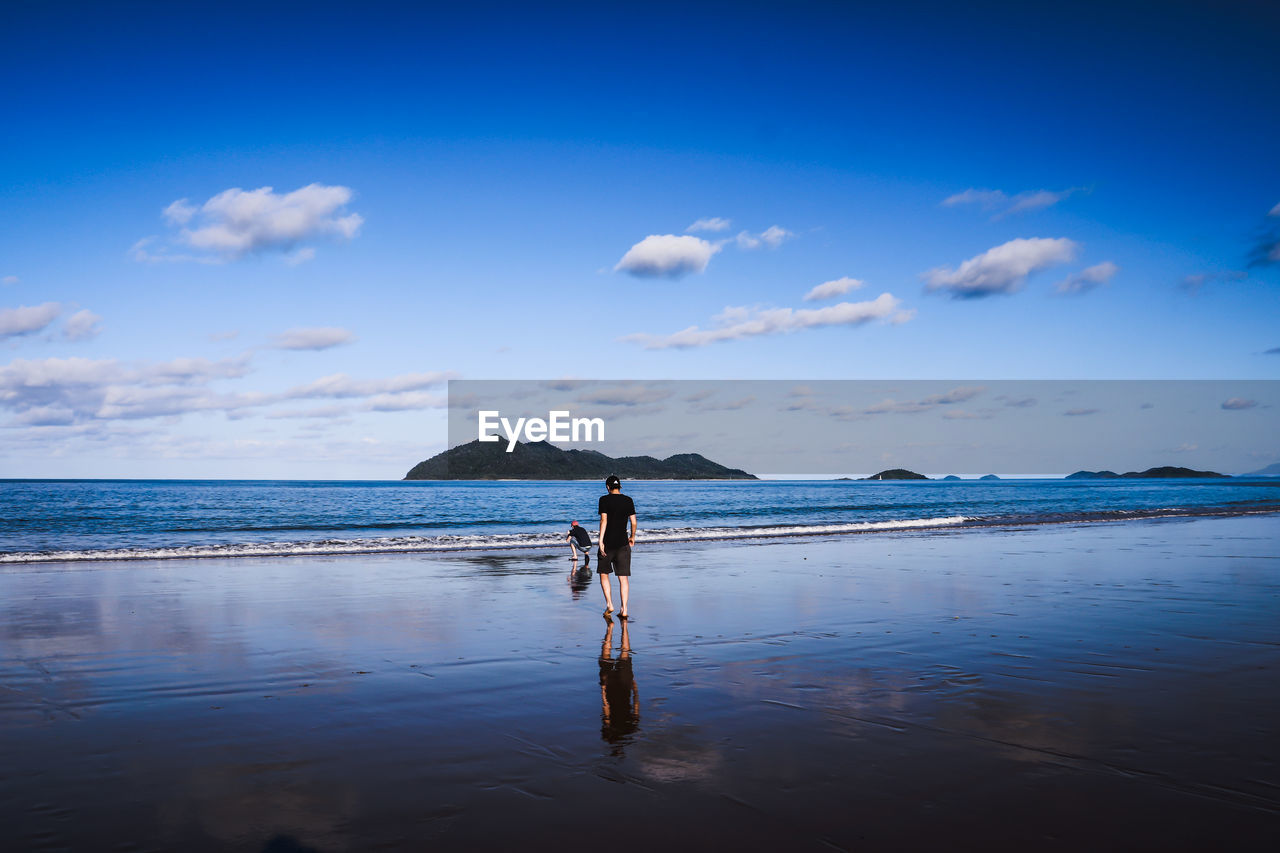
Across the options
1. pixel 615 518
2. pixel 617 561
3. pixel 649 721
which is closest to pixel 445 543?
pixel 615 518

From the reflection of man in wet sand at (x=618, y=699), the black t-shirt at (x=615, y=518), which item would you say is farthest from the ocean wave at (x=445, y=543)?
the reflection of man in wet sand at (x=618, y=699)

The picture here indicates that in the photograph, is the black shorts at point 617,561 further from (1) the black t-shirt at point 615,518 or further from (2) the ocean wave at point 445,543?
(2) the ocean wave at point 445,543

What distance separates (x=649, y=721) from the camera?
6953mm

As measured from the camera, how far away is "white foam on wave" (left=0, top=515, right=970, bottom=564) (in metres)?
24.7

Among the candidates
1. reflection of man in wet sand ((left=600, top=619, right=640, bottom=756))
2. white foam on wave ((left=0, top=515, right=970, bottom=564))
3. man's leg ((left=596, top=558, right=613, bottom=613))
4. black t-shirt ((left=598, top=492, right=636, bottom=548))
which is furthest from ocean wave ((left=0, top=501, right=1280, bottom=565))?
reflection of man in wet sand ((left=600, top=619, right=640, bottom=756))

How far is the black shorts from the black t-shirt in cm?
10

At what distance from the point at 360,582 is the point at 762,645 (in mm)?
10825

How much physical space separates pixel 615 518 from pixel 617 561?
0.71 meters

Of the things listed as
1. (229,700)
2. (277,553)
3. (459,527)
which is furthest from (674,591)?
(459,527)

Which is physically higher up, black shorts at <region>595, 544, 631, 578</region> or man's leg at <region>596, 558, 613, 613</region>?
black shorts at <region>595, 544, 631, 578</region>

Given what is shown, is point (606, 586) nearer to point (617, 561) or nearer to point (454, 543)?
point (617, 561)

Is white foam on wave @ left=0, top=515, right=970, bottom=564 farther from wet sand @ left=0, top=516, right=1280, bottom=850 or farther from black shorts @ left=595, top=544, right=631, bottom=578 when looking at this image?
black shorts @ left=595, top=544, right=631, bottom=578

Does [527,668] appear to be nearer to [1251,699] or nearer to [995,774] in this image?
[995,774]

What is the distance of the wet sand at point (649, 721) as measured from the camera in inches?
189
